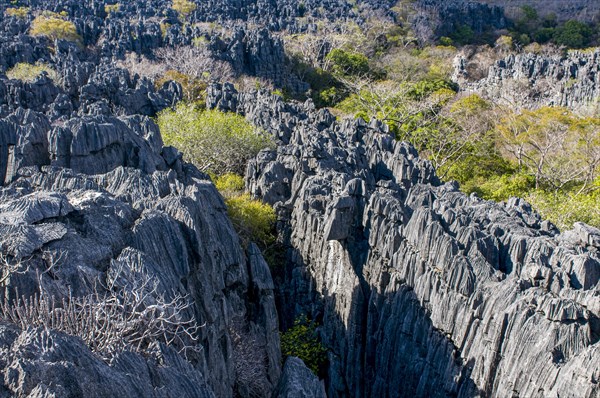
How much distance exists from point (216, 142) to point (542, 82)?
3401 centimetres

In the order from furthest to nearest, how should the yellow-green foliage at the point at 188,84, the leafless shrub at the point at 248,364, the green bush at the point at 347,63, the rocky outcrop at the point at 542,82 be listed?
the green bush at the point at 347,63
the rocky outcrop at the point at 542,82
the yellow-green foliage at the point at 188,84
the leafless shrub at the point at 248,364

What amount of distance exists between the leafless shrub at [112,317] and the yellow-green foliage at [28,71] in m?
28.7

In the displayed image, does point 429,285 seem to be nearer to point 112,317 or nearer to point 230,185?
point 112,317

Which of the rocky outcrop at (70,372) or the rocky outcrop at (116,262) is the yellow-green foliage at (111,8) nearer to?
the rocky outcrop at (116,262)

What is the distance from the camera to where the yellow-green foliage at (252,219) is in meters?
18.2

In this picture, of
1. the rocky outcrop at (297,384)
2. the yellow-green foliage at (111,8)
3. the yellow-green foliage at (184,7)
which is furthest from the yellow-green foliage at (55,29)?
the rocky outcrop at (297,384)

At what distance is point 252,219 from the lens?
18.4 metres

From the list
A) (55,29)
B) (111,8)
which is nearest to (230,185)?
(55,29)

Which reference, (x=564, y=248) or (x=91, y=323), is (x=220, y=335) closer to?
(x=91, y=323)

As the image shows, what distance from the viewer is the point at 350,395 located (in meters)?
15.2

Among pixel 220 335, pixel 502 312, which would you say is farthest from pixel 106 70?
pixel 502 312

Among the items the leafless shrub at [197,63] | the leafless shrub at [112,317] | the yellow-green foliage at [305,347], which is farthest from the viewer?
the leafless shrub at [197,63]

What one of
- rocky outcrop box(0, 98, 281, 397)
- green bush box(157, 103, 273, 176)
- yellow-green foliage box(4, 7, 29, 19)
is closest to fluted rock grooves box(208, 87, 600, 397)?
rocky outcrop box(0, 98, 281, 397)

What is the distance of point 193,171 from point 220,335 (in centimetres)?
924
